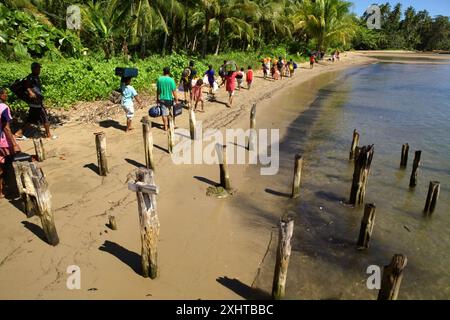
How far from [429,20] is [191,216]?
94024 mm

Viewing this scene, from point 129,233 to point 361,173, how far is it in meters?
5.10

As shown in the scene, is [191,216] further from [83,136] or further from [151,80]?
[151,80]

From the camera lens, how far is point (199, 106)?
15945mm

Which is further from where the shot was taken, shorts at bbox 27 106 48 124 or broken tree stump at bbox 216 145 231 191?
shorts at bbox 27 106 48 124

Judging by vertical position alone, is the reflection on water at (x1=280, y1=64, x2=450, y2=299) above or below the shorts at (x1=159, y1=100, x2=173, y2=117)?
below

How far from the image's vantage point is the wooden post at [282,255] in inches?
193

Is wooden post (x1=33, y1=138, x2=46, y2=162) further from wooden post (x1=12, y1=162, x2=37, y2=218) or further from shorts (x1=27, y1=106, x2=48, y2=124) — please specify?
wooden post (x1=12, y1=162, x2=37, y2=218)

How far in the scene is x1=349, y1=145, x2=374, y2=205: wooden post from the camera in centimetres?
788

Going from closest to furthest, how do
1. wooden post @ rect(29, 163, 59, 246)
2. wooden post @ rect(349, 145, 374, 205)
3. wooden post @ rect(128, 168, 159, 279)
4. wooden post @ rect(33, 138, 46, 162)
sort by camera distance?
wooden post @ rect(128, 168, 159, 279) < wooden post @ rect(29, 163, 59, 246) < wooden post @ rect(349, 145, 374, 205) < wooden post @ rect(33, 138, 46, 162)

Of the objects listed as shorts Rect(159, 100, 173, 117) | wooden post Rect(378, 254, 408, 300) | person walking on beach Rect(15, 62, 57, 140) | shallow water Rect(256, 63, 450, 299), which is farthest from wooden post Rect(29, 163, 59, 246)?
shorts Rect(159, 100, 173, 117)

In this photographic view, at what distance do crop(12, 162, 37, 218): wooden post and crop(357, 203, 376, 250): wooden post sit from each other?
5706mm

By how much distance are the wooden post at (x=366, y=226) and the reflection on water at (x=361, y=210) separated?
0.61ft

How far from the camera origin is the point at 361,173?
808 centimetres

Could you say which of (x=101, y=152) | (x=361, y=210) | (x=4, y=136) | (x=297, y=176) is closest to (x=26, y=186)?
(x=4, y=136)
